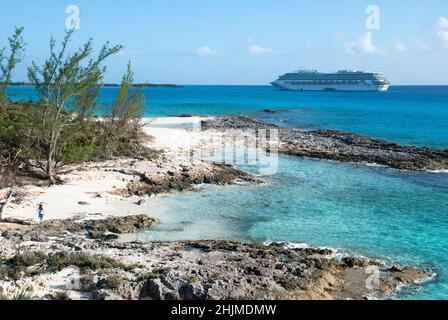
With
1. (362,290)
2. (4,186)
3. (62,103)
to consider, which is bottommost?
(362,290)

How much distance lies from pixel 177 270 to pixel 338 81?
151 meters

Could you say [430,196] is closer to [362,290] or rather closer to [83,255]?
[362,290]

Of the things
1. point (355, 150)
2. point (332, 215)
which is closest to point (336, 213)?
point (332, 215)

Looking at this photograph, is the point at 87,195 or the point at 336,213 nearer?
the point at 336,213

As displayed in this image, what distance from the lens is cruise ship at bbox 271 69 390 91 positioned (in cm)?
15212

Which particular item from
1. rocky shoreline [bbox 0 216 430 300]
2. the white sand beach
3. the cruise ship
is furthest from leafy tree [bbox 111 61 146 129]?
the cruise ship

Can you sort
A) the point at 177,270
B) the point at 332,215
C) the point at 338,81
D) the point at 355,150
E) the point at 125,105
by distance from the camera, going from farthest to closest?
1. the point at 338,81
2. the point at 355,150
3. the point at 125,105
4. the point at 332,215
5. the point at 177,270

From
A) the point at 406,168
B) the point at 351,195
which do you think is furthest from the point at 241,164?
the point at 406,168

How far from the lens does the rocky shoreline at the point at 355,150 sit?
98.3 ft

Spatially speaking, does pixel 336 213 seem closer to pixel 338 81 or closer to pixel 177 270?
pixel 177 270

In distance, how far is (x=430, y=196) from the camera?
21922mm

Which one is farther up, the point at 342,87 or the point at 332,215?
the point at 342,87

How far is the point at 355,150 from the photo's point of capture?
3422 centimetres
